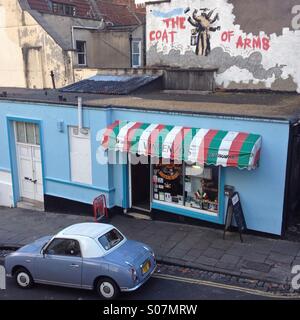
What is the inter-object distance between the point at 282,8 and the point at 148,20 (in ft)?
20.2

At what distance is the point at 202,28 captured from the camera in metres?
17.7

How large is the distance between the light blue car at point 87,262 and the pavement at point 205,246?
5.74 ft

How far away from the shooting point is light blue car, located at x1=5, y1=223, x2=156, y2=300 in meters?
9.09

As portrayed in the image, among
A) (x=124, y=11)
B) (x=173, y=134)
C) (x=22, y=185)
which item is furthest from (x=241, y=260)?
(x=124, y=11)

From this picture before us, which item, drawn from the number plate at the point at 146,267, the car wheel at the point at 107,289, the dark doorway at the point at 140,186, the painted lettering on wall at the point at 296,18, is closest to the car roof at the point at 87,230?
the car wheel at the point at 107,289

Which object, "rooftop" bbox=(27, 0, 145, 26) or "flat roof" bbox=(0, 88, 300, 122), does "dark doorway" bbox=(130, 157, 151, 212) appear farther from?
"rooftop" bbox=(27, 0, 145, 26)

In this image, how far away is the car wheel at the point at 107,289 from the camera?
9117mm

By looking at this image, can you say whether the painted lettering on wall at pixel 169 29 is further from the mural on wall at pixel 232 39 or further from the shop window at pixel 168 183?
the shop window at pixel 168 183

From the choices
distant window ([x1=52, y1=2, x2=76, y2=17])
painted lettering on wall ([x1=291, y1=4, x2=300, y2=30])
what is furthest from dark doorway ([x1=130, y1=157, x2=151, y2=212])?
distant window ([x1=52, y1=2, x2=76, y2=17])

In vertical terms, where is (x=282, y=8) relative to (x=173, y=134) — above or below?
above

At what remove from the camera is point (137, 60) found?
91.4ft

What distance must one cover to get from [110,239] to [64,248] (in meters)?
1.07

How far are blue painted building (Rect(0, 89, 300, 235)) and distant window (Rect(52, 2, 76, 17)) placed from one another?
527 inches
